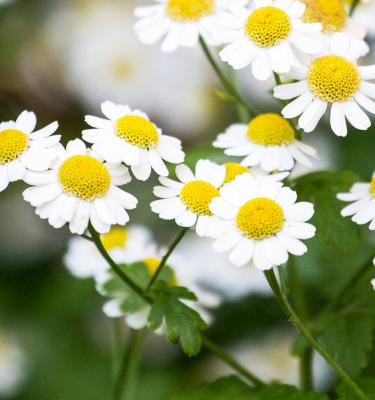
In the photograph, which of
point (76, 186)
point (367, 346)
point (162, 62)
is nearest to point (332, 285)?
point (367, 346)

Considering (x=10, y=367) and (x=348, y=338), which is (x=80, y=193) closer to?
(x=348, y=338)

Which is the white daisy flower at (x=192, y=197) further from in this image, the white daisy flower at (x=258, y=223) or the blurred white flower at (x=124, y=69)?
the blurred white flower at (x=124, y=69)

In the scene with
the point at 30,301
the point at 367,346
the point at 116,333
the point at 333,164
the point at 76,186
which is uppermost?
the point at 76,186

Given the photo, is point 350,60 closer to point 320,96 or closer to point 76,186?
point 320,96

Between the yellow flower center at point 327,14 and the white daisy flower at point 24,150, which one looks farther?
the yellow flower center at point 327,14

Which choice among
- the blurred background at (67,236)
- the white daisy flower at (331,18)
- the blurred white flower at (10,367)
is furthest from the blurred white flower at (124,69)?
the white daisy flower at (331,18)

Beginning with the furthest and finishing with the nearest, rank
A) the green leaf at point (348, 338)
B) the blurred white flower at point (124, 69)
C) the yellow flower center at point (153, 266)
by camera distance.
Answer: the blurred white flower at point (124, 69) < the yellow flower center at point (153, 266) < the green leaf at point (348, 338)

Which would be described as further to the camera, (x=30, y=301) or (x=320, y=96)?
(x=30, y=301)
